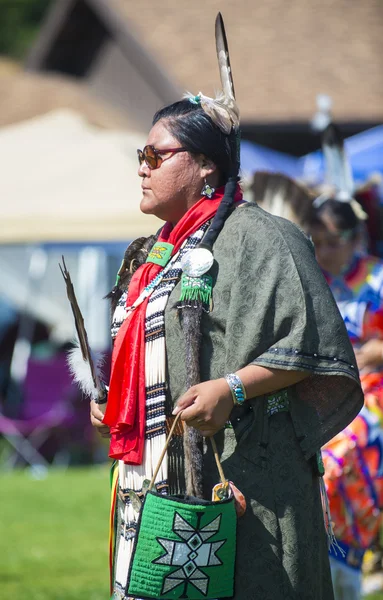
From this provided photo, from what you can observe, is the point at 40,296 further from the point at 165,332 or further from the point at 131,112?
the point at 165,332

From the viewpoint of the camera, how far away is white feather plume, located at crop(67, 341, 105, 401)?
2.78 meters

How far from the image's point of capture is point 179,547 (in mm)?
2373

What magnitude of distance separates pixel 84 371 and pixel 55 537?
3765mm

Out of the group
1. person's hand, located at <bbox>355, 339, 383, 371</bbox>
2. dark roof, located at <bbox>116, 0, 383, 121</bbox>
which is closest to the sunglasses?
person's hand, located at <bbox>355, 339, 383, 371</bbox>

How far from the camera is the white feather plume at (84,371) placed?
2781mm

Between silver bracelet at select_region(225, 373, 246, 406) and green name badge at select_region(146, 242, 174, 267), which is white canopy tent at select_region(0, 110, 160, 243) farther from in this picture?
silver bracelet at select_region(225, 373, 246, 406)

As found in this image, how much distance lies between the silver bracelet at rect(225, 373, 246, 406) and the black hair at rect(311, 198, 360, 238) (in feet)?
7.48

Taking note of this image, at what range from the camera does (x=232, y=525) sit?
7.94 feet

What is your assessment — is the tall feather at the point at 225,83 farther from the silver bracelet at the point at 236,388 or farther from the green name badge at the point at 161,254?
the silver bracelet at the point at 236,388

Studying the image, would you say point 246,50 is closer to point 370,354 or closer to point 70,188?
point 70,188

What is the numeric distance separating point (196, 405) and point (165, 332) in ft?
0.91

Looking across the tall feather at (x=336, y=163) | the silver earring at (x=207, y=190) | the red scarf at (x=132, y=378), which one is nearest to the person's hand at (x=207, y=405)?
the red scarf at (x=132, y=378)

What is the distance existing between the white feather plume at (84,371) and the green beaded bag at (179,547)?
0.43m

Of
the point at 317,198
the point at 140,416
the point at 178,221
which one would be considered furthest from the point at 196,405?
the point at 317,198
